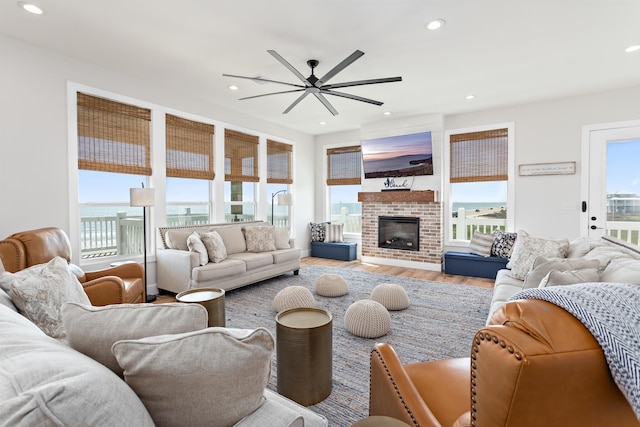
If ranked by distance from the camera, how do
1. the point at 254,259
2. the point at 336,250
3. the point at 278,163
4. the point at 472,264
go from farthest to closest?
the point at 336,250 < the point at 278,163 < the point at 472,264 < the point at 254,259

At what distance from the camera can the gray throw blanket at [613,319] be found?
636 millimetres

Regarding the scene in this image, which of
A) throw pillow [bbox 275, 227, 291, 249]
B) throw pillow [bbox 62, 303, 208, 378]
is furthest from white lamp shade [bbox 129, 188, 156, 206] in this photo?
throw pillow [bbox 62, 303, 208, 378]

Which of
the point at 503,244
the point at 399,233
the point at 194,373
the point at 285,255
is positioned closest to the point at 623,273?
the point at 194,373

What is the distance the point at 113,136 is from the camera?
12.3 feet

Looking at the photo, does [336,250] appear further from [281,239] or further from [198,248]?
[198,248]

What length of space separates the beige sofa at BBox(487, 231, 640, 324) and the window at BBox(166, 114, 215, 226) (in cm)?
414

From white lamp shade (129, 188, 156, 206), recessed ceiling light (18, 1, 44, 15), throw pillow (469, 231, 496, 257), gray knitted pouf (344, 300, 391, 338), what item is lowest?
gray knitted pouf (344, 300, 391, 338)

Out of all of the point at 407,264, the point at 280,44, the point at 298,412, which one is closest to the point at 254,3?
the point at 280,44

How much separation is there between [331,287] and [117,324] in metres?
3.12

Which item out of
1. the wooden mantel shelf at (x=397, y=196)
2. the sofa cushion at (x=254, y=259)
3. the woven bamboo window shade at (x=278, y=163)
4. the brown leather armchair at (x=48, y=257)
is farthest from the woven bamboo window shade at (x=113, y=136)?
the wooden mantel shelf at (x=397, y=196)

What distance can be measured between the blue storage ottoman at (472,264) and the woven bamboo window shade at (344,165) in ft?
8.17

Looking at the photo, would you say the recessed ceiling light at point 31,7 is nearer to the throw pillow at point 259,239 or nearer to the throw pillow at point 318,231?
the throw pillow at point 259,239

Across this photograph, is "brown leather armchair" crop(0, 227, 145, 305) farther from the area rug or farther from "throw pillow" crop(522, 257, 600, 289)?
"throw pillow" crop(522, 257, 600, 289)

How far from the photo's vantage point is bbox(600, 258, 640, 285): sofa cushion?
1.40 metres
